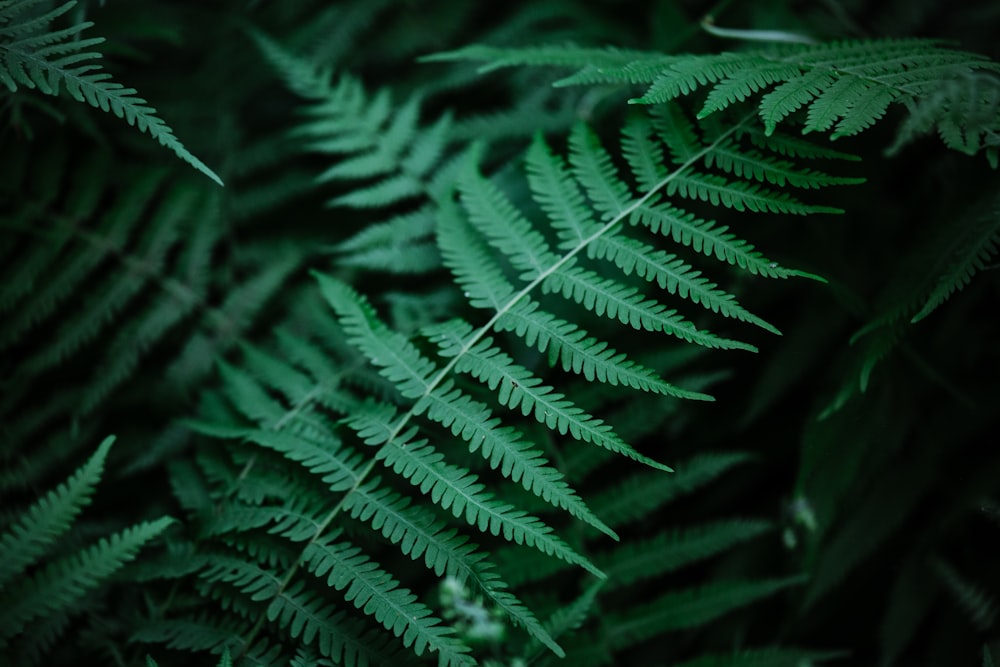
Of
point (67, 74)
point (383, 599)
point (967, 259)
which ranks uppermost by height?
point (67, 74)

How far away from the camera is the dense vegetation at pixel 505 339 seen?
1.49 metres

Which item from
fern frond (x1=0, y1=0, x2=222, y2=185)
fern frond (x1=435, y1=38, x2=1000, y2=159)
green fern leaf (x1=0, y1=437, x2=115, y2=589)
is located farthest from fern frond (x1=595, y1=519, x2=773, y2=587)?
fern frond (x1=0, y1=0, x2=222, y2=185)

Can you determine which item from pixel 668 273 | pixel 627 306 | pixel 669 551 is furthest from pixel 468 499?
pixel 669 551

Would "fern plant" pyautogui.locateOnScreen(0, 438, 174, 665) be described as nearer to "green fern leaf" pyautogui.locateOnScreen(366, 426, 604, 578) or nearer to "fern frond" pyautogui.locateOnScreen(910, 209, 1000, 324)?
"green fern leaf" pyautogui.locateOnScreen(366, 426, 604, 578)

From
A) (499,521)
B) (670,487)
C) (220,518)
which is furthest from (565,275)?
(220,518)

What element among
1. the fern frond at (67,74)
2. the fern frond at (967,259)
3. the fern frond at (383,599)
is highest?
the fern frond at (67,74)

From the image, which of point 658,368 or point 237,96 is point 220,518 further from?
point 237,96

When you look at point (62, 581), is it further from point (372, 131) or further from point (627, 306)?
point (372, 131)

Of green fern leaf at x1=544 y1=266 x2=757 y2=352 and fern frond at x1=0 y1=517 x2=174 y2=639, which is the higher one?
green fern leaf at x1=544 y1=266 x2=757 y2=352

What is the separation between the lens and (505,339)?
2.08 meters

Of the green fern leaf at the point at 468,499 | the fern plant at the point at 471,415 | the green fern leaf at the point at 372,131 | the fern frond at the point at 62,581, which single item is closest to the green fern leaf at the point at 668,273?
the fern plant at the point at 471,415

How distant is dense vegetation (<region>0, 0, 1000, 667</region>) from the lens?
1.49 metres

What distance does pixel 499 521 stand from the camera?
1.39 meters

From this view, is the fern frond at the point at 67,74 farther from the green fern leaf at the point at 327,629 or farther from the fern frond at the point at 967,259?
the fern frond at the point at 967,259
